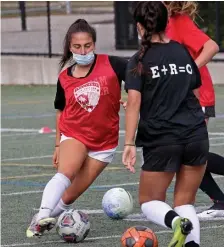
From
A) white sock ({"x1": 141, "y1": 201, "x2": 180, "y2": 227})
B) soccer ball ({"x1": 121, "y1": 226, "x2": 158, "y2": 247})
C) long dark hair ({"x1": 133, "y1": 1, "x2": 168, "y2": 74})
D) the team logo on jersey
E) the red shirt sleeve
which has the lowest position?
soccer ball ({"x1": 121, "y1": 226, "x2": 158, "y2": 247})

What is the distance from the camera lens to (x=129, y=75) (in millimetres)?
6652

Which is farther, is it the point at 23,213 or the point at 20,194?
the point at 20,194

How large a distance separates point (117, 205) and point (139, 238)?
1.36m

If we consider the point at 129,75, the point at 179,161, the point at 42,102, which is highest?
→ the point at 129,75

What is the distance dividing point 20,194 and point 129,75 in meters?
3.75

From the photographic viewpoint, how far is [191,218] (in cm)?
680

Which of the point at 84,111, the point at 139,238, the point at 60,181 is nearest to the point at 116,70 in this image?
the point at 84,111

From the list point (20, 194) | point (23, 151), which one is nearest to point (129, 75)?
point (20, 194)

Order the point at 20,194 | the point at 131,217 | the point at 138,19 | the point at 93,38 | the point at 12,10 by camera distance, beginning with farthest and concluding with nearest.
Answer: the point at 12,10 → the point at 20,194 → the point at 131,217 → the point at 93,38 → the point at 138,19

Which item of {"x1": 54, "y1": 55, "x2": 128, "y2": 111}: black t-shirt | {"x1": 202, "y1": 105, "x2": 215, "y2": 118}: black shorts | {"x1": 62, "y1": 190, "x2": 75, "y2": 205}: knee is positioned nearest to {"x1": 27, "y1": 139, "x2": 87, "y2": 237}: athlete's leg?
{"x1": 62, "y1": 190, "x2": 75, "y2": 205}: knee

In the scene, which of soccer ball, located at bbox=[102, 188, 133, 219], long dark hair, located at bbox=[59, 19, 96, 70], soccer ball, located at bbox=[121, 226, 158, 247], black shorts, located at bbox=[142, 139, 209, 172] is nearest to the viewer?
black shorts, located at bbox=[142, 139, 209, 172]

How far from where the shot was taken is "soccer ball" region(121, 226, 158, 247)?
705 centimetres

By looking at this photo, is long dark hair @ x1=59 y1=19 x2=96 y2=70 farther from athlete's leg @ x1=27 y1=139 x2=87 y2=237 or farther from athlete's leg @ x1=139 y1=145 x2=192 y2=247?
athlete's leg @ x1=139 y1=145 x2=192 y2=247

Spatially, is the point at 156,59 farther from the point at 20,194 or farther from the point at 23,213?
the point at 20,194
